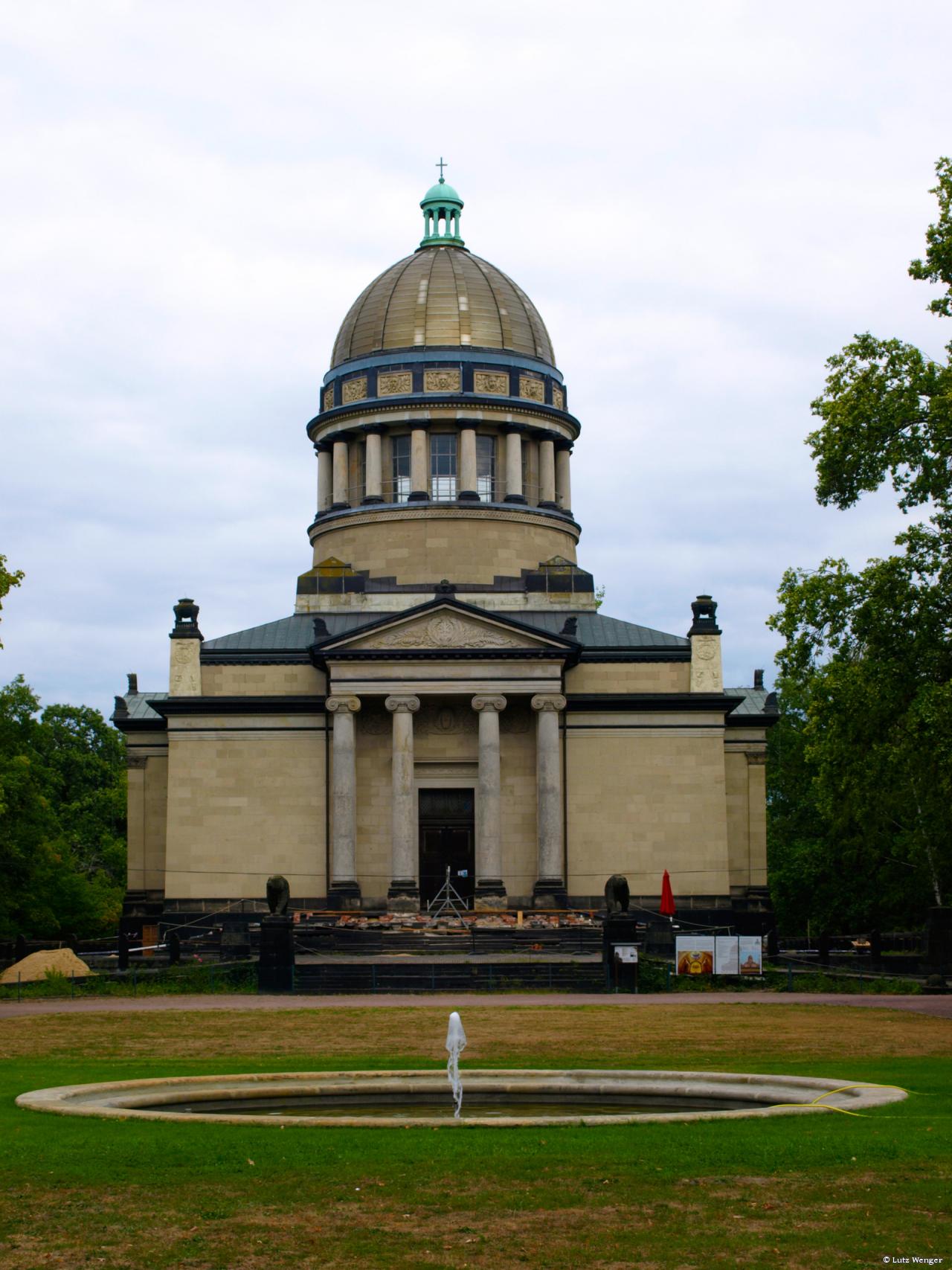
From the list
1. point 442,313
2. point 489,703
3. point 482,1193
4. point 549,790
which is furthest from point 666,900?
point 482,1193

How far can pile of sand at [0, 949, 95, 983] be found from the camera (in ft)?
157

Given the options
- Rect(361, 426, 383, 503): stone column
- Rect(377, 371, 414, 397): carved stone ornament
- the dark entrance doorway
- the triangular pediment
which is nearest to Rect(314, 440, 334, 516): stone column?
Rect(361, 426, 383, 503): stone column

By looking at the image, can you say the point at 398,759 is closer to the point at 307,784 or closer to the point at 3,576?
the point at 307,784

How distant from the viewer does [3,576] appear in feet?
146

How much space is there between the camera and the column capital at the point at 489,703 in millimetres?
62969

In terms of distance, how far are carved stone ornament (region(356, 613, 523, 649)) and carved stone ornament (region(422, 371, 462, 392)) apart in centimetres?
1313

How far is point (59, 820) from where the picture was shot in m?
96.3

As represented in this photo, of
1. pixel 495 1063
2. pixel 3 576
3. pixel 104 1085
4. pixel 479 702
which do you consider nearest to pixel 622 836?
pixel 479 702

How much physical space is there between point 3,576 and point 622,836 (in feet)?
90.6

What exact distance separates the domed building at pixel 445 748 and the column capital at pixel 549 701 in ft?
0.21

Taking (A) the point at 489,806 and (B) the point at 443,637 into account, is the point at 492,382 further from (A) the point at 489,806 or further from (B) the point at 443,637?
(A) the point at 489,806

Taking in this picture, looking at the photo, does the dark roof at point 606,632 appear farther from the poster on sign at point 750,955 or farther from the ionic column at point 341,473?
the poster on sign at point 750,955

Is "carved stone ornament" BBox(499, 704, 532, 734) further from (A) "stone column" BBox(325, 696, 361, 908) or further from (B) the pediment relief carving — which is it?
(A) "stone column" BBox(325, 696, 361, 908)

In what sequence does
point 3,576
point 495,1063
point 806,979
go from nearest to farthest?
point 495,1063
point 3,576
point 806,979
